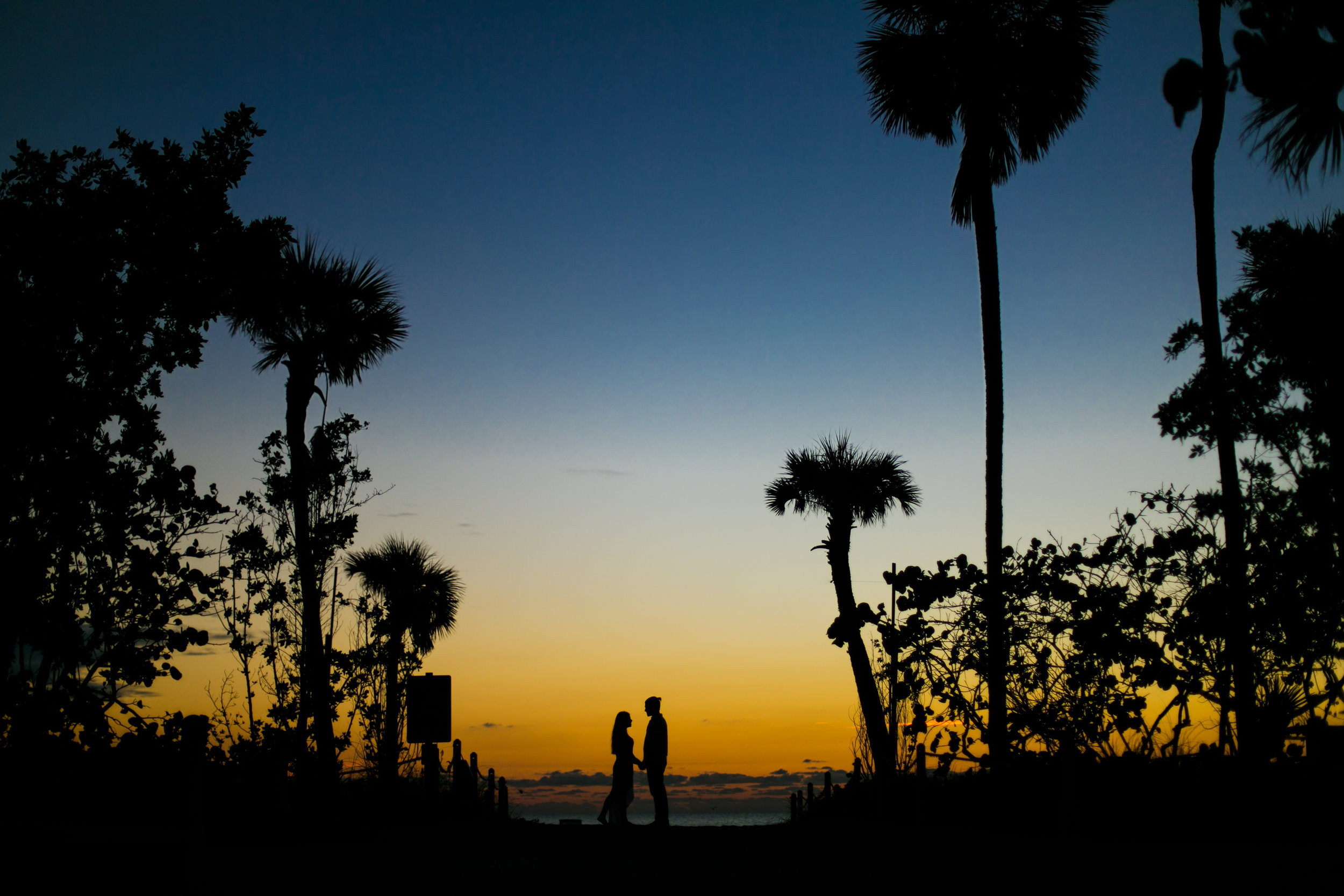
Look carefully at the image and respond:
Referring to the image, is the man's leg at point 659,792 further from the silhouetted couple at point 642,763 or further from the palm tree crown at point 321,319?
the palm tree crown at point 321,319

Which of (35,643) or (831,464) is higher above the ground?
(831,464)

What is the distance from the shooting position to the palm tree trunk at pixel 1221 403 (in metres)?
12.4

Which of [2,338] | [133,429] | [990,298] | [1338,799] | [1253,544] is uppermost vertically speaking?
[990,298]

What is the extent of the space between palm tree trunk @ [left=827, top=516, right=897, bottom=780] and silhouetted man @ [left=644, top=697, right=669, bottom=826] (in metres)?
10.7

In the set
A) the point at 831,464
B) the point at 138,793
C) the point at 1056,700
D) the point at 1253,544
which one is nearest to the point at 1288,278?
the point at 1253,544

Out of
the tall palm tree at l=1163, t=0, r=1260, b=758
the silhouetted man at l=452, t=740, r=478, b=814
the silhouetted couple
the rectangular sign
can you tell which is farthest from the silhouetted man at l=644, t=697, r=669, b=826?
the silhouetted man at l=452, t=740, r=478, b=814

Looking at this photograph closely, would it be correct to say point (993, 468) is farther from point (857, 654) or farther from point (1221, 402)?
point (857, 654)

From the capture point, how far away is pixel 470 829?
52.0 feet

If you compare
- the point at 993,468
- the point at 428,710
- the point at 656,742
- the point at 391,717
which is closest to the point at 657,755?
the point at 656,742

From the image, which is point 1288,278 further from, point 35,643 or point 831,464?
point 35,643

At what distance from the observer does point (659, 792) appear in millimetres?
14133

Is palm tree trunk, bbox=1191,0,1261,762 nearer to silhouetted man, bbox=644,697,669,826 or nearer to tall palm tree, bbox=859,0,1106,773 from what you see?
tall palm tree, bbox=859,0,1106,773

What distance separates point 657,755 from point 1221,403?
29.7 feet

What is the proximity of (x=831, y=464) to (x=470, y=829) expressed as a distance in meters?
16.4
